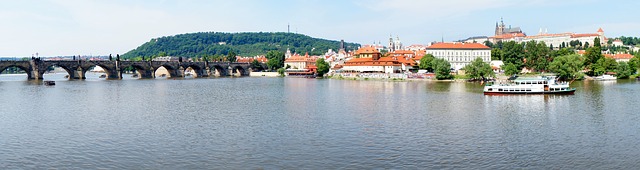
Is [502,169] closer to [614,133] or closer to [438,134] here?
[438,134]

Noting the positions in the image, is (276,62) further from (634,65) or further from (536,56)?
(634,65)

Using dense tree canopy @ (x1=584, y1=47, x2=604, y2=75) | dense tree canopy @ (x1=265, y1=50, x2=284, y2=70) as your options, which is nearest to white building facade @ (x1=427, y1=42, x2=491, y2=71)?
dense tree canopy @ (x1=584, y1=47, x2=604, y2=75)

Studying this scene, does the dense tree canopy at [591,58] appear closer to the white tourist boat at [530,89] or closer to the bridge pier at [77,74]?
the white tourist boat at [530,89]

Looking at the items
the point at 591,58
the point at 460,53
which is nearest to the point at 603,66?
the point at 591,58

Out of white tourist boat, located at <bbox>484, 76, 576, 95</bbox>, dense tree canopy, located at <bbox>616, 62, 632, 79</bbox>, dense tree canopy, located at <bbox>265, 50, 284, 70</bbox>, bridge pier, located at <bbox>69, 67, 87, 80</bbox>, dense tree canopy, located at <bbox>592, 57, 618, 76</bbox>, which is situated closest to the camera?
white tourist boat, located at <bbox>484, 76, 576, 95</bbox>

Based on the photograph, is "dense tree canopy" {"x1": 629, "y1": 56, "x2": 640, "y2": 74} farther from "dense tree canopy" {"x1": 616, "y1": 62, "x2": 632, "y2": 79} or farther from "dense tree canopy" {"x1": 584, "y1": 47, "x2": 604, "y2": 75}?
"dense tree canopy" {"x1": 584, "y1": 47, "x2": 604, "y2": 75}

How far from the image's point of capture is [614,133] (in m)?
23.8

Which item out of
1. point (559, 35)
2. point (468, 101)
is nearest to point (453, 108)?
point (468, 101)

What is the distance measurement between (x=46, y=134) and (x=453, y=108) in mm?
22964

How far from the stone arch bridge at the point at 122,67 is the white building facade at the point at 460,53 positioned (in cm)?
4330

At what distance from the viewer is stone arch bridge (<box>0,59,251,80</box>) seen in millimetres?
80312

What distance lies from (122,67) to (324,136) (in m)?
76.6

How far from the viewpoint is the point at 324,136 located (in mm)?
23188

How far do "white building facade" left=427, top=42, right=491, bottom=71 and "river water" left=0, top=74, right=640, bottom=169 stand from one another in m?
68.4
